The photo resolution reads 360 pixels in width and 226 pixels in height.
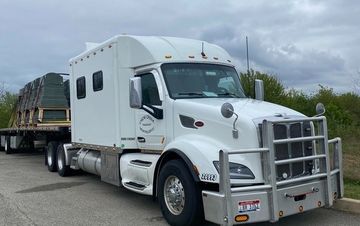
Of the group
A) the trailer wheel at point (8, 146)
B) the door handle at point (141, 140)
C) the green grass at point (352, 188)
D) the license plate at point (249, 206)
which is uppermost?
the door handle at point (141, 140)

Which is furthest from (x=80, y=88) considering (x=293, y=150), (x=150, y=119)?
(x=293, y=150)

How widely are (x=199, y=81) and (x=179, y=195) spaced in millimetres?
2264

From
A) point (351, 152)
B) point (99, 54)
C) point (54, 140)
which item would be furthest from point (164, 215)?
point (54, 140)

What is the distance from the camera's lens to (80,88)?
11.6 meters

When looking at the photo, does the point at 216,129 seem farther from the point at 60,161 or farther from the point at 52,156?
the point at 52,156

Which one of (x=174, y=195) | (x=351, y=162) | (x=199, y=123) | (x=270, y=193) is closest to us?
(x=270, y=193)

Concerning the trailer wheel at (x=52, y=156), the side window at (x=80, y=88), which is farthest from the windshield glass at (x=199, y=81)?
the trailer wheel at (x=52, y=156)

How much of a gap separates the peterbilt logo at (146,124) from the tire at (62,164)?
17.3 ft

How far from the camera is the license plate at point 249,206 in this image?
19.9 ft

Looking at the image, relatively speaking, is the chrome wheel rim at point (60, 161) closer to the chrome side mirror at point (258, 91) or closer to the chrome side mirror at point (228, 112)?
the chrome side mirror at point (258, 91)

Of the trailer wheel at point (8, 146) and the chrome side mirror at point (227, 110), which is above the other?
the chrome side mirror at point (227, 110)

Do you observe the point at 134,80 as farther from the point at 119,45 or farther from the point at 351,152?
the point at 351,152

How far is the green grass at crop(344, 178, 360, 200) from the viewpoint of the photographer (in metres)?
8.28

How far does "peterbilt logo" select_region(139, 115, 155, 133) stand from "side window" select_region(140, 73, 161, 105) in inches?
11.2
